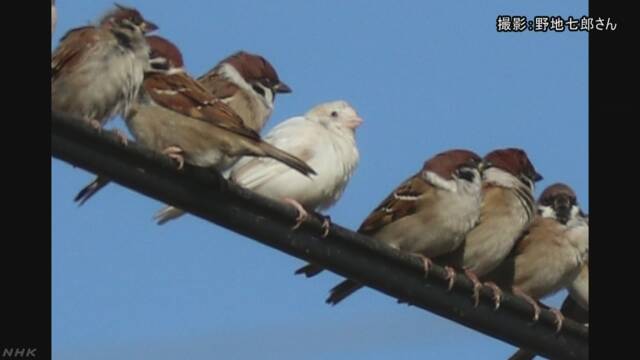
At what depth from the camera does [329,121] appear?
31.6 ft

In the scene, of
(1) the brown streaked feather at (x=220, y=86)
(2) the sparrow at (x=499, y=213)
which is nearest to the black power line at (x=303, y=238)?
(2) the sparrow at (x=499, y=213)

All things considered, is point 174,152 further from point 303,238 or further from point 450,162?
point 450,162

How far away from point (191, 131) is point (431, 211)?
64.0 inches

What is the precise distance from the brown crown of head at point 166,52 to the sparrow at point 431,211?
118 centimetres

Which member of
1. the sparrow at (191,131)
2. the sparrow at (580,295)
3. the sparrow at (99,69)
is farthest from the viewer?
the sparrow at (580,295)

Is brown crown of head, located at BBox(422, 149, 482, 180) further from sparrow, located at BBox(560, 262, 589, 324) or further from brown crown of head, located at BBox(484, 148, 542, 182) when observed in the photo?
sparrow, located at BBox(560, 262, 589, 324)

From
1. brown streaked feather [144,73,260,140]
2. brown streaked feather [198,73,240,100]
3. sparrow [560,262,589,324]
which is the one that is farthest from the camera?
sparrow [560,262,589,324]

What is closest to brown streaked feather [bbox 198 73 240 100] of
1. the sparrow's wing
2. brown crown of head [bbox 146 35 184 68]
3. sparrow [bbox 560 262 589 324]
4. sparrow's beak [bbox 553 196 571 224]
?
the sparrow's wing

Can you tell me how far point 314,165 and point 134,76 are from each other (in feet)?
5.29

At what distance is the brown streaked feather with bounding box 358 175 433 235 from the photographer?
8.98 m

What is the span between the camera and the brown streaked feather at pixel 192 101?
7875 mm

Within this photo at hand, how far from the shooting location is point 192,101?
8.03 meters

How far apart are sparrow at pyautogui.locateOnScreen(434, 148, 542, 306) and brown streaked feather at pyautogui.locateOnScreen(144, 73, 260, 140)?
1.48 m

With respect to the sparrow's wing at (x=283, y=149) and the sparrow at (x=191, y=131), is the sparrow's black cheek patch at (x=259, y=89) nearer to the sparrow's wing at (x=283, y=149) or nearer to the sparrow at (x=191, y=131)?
the sparrow's wing at (x=283, y=149)
